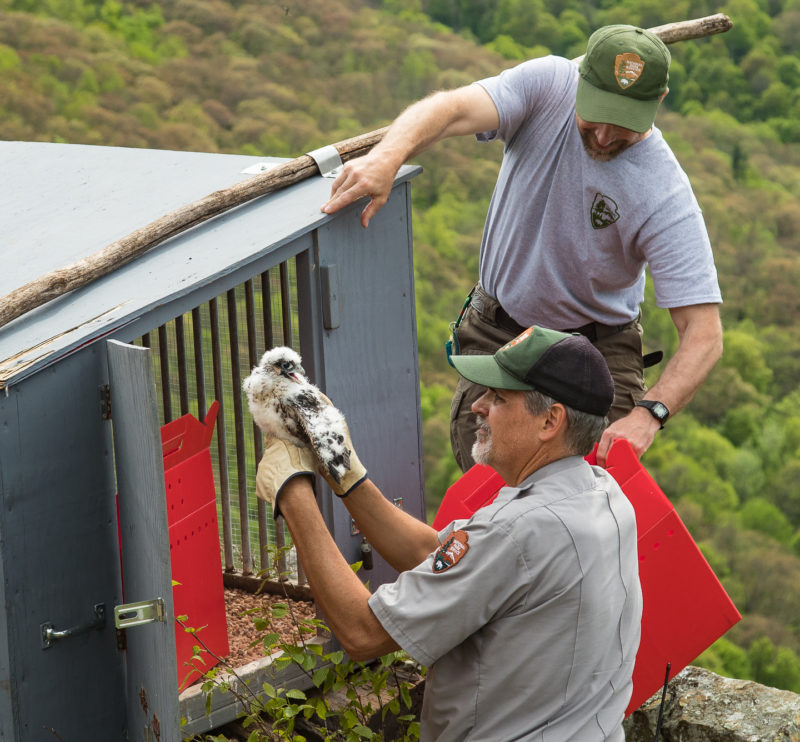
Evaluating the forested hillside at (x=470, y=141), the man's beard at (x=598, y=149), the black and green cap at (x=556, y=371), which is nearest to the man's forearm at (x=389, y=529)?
the black and green cap at (x=556, y=371)

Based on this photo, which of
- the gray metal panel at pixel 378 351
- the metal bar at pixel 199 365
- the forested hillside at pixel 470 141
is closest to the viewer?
the gray metal panel at pixel 378 351

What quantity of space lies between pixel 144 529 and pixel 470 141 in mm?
38116

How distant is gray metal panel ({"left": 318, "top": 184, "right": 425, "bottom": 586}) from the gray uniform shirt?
1.13 m

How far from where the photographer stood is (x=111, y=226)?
333cm

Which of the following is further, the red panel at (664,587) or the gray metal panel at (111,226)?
the red panel at (664,587)

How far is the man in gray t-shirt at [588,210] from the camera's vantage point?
3.08 meters

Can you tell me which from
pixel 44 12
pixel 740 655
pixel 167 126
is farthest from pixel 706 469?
pixel 44 12

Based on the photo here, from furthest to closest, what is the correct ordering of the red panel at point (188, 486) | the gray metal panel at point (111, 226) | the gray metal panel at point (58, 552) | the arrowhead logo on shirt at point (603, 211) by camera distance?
1. the arrowhead logo on shirt at point (603, 211)
2. the red panel at point (188, 486)
3. the gray metal panel at point (111, 226)
4. the gray metal panel at point (58, 552)

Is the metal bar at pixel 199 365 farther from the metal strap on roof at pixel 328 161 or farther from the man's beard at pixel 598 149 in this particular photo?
the man's beard at pixel 598 149

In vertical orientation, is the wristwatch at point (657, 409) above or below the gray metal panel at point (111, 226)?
below

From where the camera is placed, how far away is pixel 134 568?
8.16 ft

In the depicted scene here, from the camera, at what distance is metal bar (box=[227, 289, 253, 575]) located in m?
3.38

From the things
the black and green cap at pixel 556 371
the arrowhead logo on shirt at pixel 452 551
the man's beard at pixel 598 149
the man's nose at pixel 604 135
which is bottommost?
the arrowhead logo on shirt at pixel 452 551

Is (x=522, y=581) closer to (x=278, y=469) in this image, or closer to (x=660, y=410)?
(x=278, y=469)
